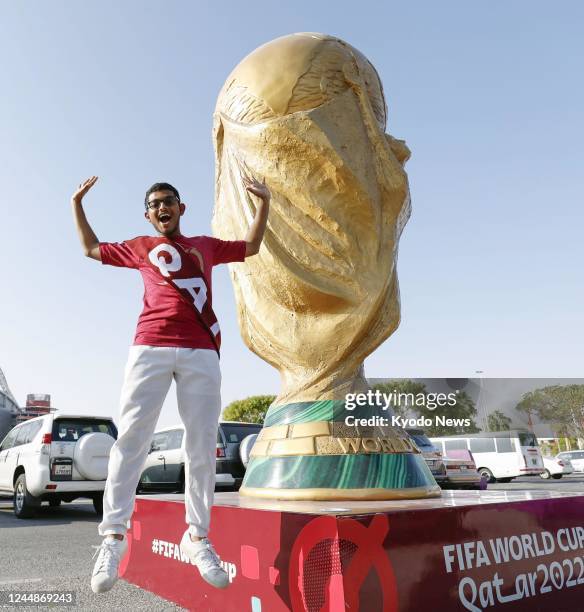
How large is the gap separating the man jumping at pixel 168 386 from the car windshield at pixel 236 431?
17.1ft

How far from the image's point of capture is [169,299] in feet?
7.44

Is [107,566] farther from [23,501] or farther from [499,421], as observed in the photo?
[499,421]

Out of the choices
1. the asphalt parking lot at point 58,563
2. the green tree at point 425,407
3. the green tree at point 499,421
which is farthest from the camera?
the green tree at point 499,421

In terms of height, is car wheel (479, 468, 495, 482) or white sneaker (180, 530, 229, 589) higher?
car wheel (479, 468, 495, 482)

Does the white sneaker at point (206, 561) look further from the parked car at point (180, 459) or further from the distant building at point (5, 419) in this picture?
the distant building at point (5, 419)

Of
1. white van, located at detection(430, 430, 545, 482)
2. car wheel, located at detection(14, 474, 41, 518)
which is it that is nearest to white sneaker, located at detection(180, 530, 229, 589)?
car wheel, located at detection(14, 474, 41, 518)

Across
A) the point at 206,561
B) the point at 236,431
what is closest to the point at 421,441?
the point at 236,431

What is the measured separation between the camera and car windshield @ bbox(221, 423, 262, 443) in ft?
24.3

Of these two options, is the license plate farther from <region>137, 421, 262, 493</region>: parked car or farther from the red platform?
the red platform

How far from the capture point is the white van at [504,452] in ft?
58.1

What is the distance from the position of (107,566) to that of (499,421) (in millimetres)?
16867

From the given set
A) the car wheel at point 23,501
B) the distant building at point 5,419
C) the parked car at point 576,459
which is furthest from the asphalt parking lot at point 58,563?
the parked car at point 576,459

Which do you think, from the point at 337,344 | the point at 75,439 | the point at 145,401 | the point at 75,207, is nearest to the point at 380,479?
the point at 337,344

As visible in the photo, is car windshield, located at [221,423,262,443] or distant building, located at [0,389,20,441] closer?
car windshield, located at [221,423,262,443]
